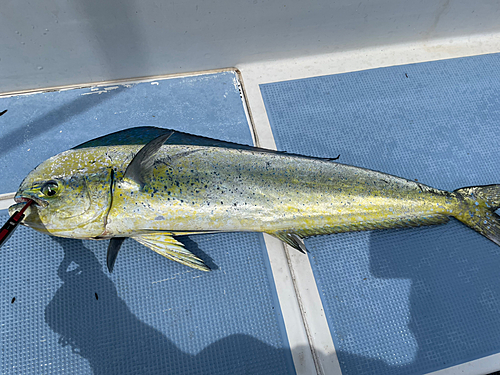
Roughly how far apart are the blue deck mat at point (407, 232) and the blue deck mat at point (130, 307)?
1.58 ft

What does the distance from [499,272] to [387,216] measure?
0.93 metres

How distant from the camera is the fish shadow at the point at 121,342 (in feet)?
5.80

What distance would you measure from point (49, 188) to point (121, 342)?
3.26ft

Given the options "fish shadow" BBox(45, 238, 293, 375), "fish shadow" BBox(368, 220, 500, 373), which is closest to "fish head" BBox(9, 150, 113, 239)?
"fish shadow" BBox(45, 238, 293, 375)

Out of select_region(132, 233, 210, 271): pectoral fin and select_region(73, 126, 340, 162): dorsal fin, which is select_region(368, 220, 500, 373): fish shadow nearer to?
select_region(73, 126, 340, 162): dorsal fin

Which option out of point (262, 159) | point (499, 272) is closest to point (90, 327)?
point (262, 159)

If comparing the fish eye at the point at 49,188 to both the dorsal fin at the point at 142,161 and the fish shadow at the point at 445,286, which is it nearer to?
the dorsal fin at the point at 142,161

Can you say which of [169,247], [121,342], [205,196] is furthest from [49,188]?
[121,342]

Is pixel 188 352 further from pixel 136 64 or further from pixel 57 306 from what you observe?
pixel 136 64

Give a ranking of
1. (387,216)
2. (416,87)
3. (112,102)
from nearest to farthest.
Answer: (387,216) → (112,102) → (416,87)

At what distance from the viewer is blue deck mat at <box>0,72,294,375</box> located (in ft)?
5.80

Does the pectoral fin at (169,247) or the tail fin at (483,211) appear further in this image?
the tail fin at (483,211)

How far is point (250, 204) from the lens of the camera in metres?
1.77

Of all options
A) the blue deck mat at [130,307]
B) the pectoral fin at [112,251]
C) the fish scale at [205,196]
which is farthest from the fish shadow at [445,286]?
the pectoral fin at [112,251]
